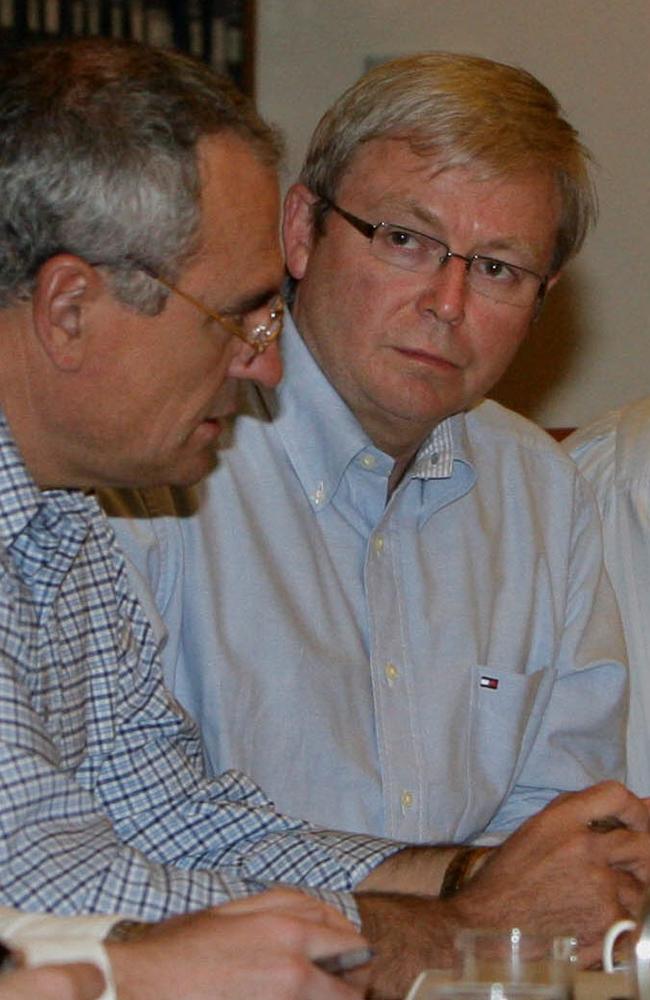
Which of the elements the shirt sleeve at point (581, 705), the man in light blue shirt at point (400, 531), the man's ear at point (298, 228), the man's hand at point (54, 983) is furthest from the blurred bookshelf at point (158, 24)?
the man's hand at point (54, 983)

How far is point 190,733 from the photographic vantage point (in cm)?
210

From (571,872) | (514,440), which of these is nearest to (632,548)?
(514,440)

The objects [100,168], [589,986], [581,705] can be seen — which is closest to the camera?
[589,986]

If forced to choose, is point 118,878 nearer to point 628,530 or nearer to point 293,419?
point 293,419

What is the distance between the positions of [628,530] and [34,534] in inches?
52.5

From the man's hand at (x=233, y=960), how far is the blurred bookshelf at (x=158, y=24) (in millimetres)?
2472

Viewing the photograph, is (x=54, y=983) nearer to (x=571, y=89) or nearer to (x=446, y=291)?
(x=446, y=291)

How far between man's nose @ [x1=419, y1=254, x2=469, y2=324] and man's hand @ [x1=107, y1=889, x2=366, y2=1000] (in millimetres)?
1153

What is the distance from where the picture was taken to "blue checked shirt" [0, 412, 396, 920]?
1.77 metres

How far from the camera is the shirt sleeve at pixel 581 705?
253cm

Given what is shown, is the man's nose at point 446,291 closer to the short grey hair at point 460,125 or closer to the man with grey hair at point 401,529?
the man with grey hair at point 401,529

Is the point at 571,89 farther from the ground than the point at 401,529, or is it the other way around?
the point at 571,89

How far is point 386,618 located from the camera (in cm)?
243

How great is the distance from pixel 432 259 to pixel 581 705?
0.71m
